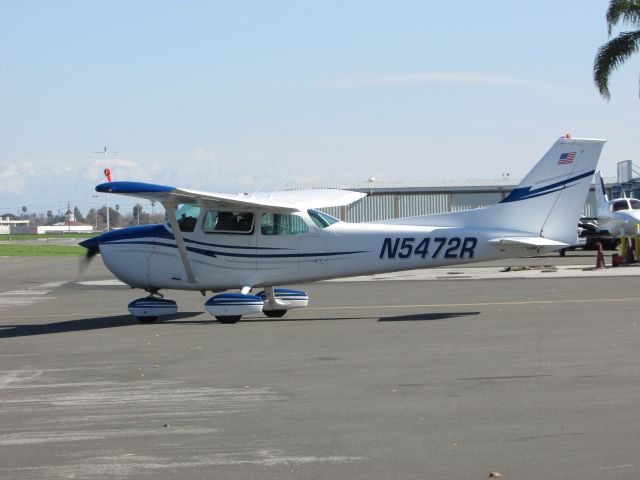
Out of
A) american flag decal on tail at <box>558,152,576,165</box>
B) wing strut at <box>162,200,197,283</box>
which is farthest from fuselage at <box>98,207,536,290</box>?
american flag decal on tail at <box>558,152,576,165</box>

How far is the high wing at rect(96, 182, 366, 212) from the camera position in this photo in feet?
48.7

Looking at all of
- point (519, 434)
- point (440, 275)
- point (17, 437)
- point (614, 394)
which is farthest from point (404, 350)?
point (440, 275)

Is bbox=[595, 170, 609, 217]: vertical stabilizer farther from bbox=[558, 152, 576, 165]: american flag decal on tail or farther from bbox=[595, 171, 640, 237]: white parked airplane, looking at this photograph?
bbox=[558, 152, 576, 165]: american flag decal on tail

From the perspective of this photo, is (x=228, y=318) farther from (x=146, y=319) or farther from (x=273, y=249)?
(x=146, y=319)

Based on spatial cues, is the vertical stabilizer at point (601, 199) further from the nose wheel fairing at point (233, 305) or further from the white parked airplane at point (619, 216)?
the nose wheel fairing at point (233, 305)

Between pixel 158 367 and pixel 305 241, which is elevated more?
pixel 305 241

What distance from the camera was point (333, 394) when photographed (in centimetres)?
905

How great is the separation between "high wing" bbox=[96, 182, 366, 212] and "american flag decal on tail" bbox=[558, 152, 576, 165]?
4.63m

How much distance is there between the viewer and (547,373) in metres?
9.85

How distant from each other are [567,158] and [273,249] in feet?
17.5

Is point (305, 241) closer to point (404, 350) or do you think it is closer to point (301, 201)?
point (301, 201)

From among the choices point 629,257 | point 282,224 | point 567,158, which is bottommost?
point 629,257

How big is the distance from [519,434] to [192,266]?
1086 centimetres

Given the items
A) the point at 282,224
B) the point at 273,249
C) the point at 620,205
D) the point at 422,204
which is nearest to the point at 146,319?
the point at 273,249
